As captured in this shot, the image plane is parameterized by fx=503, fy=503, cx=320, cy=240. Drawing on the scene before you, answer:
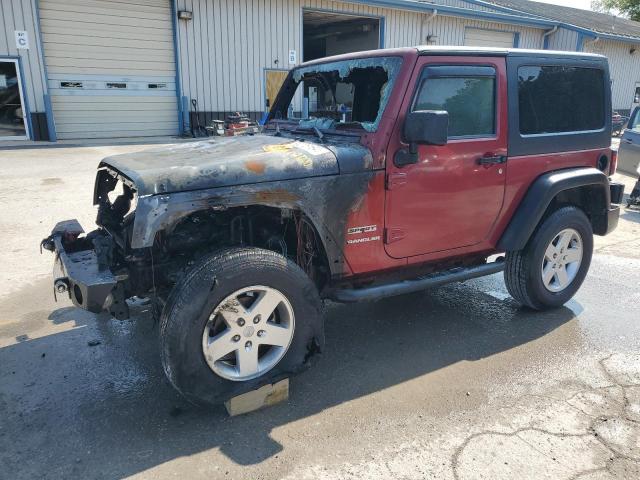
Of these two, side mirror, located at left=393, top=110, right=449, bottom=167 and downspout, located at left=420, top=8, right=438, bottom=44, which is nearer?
side mirror, located at left=393, top=110, right=449, bottom=167

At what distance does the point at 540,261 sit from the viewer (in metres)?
4.09

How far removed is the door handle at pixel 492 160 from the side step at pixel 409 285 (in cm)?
82

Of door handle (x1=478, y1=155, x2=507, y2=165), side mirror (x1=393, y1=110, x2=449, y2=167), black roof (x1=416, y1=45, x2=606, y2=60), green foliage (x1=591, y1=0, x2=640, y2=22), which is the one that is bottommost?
door handle (x1=478, y1=155, x2=507, y2=165)

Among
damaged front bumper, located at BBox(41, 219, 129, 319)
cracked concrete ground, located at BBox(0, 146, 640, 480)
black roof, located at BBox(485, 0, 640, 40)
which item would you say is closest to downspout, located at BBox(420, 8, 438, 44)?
black roof, located at BBox(485, 0, 640, 40)

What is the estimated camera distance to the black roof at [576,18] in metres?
24.9

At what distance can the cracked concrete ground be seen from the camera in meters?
2.53

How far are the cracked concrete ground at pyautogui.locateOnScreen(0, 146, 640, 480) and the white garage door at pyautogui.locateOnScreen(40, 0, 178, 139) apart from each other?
11569 millimetres

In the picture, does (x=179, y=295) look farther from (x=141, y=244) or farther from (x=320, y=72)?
(x=320, y=72)

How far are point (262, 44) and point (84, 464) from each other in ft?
52.6

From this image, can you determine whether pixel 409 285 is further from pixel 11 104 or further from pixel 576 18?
pixel 576 18

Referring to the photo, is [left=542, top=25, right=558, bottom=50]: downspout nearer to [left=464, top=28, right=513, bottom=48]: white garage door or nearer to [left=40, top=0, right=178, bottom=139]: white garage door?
[left=464, top=28, right=513, bottom=48]: white garage door

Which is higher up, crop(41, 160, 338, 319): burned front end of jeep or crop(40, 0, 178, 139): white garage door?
crop(40, 0, 178, 139): white garage door

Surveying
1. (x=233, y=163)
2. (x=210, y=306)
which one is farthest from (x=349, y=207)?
(x=210, y=306)

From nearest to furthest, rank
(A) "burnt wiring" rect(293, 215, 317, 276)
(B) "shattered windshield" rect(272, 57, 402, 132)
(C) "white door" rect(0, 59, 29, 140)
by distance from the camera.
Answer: (A) "burnt wiring" rect(293, 215, 317, 276) < (B) "shattered windshield" rect(272, 57, 402, 132) < (C) "white door" rect(0, 59, 29, 140)
